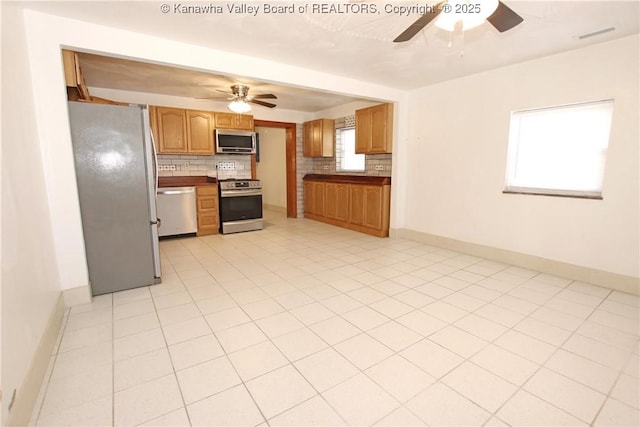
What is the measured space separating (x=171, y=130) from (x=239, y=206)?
167cm

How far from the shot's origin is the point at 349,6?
222 cm

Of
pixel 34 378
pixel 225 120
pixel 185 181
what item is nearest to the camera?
pixel 34 378

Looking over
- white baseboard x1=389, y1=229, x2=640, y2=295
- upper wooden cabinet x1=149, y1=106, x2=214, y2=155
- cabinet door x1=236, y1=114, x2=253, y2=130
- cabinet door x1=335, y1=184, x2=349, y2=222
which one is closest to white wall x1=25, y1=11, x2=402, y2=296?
upper wooden cabinet x1=149, y1=106, x2=214, y2=155

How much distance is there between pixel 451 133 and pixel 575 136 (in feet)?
4.54

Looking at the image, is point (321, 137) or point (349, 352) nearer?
point (349, 352)

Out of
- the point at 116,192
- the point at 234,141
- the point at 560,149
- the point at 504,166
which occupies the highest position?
the point at 234,141

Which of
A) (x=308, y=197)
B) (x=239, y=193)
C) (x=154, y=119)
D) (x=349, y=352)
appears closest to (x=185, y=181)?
(x=239, y=193)

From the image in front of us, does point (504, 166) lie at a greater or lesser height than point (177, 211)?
greater

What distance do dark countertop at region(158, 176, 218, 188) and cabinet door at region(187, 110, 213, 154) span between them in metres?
0.53

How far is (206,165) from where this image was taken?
573cm

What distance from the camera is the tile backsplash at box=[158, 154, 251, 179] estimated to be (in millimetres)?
5348

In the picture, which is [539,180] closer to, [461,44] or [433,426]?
[461,44]

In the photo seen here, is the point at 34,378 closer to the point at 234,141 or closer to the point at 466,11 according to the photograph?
the point at 466,11

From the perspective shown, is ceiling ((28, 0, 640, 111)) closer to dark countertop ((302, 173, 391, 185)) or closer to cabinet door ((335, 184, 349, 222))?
dark countertop ((302, 173, 391, 185))
